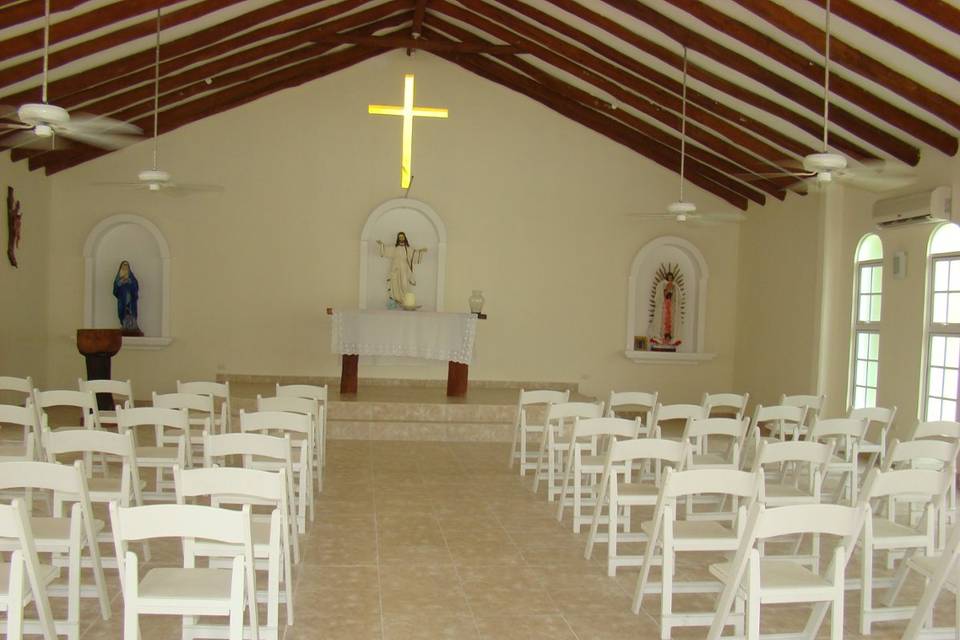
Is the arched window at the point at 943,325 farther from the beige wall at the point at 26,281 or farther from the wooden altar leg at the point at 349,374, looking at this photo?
the beige wall at the point at 26,281

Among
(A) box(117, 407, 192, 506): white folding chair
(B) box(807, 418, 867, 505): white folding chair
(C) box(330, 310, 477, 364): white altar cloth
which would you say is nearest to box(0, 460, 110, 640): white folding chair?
(A) box(117, 407, 192, 506): white folding chair

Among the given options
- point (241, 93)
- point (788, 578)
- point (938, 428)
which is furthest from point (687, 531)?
point (241, 93)

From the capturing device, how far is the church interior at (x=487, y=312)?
4.10 metres

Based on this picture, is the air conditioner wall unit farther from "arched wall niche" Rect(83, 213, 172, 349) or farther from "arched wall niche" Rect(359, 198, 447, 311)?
"arched wall niche" Rect(83, 213, 172, 349)

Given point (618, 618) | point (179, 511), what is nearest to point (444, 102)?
point (618, 618)

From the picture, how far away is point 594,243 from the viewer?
40.9ft

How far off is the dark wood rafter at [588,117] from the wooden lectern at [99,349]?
5.66 metres

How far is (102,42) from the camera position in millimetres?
8297

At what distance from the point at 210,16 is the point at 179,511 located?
7147 mm

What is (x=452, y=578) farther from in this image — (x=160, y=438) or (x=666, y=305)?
(x=666, y=305)

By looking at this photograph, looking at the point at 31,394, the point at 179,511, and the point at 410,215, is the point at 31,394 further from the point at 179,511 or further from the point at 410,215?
the point at 410,215

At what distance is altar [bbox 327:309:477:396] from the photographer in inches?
403

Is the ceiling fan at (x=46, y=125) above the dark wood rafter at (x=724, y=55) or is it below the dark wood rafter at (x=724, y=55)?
below

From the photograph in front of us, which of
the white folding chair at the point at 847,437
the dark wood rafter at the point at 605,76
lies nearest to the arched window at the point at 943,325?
the dark wood rafter at the point at 605,76
